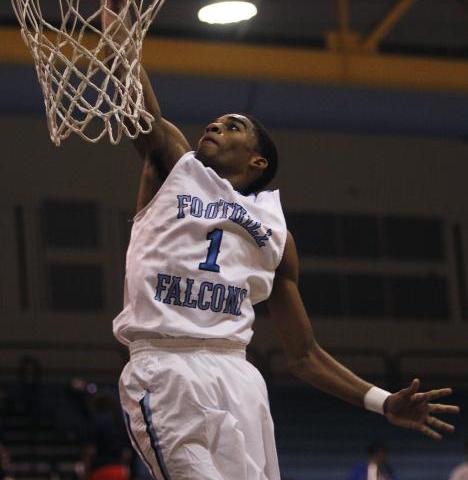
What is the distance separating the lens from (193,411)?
474 cm

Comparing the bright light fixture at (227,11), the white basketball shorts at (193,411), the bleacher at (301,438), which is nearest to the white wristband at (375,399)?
the white basketball shorts at (193,411)

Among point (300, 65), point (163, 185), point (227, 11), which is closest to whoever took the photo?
point (163, 185)

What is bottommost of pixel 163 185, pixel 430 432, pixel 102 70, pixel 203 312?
pixel 430 432

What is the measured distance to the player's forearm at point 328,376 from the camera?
5301 mm

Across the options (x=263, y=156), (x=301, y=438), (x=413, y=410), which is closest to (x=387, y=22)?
(x=301, y=438)

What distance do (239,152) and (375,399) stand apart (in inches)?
42.7

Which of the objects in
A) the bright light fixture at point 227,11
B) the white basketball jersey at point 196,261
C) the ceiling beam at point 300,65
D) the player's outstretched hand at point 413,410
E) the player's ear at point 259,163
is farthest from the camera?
the ceiling beam at point 300,65

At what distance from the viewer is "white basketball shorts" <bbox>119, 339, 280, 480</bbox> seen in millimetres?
4730

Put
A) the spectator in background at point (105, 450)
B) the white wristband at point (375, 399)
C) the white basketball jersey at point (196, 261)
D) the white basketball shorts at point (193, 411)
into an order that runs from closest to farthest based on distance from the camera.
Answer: the white basketball shorts at point (193, 411), the white basketball jersey at point (196, 261), the white wristband at point (375, 399), the spectator in background at point (105, 450)

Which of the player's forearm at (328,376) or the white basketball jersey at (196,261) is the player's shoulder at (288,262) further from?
the player's forearm at (328,376)

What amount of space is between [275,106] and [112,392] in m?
4.41

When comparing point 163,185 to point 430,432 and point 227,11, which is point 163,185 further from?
point 227,11

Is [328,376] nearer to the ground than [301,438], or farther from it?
farther from it

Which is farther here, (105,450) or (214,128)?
(105,450)
